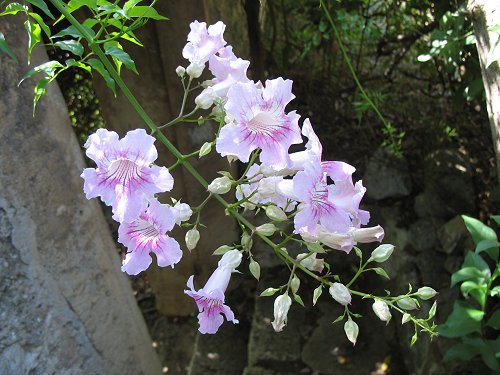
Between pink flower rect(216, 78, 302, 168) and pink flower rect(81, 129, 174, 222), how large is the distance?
3.7 inches

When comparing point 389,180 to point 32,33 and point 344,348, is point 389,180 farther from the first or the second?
point 32,33

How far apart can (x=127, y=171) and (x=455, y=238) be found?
6.21 feet

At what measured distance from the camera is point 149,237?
0.92 metres

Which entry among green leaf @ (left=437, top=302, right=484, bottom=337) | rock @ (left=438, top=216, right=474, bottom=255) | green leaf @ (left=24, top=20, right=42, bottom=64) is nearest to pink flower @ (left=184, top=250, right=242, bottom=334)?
green leaf @ (left=24, top=20, right=42, bottom=64)

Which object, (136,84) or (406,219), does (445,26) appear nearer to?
(406,219)

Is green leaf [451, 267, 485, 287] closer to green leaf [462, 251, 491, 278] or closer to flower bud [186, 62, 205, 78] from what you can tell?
green leaf [462, 251, 491, 278]

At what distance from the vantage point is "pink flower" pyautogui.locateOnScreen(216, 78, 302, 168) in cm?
82

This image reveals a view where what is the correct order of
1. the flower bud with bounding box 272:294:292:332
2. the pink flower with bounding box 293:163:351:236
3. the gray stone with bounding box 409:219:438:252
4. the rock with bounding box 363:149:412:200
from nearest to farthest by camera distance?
the pink flower with bounding box 293:163:351:236 < the flower bud with bounding box 272:294:292:332 < the gray stone with bounding box 409:219:438:252 < the rock with bounding box 363:149:412:200

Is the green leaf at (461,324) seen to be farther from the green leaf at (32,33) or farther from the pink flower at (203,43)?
the green leaf at (32,33)

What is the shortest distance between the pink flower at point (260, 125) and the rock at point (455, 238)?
1.77 meters

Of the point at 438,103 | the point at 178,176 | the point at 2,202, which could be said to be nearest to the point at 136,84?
the point at 178,176

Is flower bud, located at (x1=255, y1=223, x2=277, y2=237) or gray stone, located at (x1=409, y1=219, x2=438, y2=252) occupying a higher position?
flower bud, located at (x1=255, y1=223, x2=277, y2=237)

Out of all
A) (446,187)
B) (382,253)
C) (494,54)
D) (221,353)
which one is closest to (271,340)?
(221,353)

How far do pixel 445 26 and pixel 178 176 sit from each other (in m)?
1.22
